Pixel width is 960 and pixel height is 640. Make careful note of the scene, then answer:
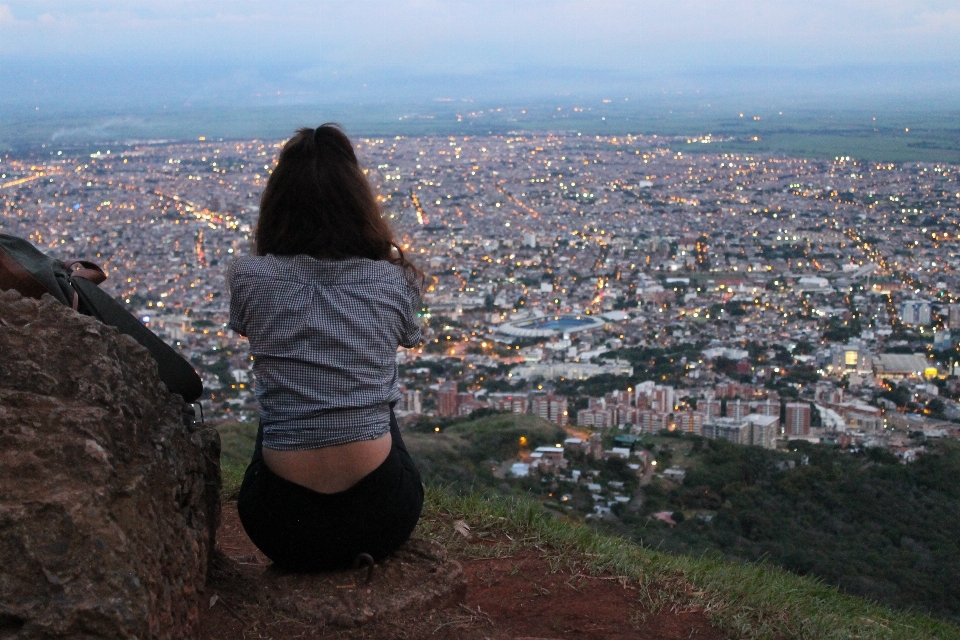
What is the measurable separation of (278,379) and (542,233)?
26988 mm

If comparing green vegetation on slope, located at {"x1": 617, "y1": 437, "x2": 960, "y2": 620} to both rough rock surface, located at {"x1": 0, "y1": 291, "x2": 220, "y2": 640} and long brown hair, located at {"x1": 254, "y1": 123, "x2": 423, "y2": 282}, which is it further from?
rough rock surface, located at {"x1": 0, "y1": 291, "x2": 220, "y2": 640}

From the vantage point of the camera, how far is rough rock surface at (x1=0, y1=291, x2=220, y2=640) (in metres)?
1.82

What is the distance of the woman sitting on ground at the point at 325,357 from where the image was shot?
7.76 ft

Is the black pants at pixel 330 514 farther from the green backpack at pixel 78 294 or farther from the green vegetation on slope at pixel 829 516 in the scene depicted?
the green vegetation on slope at pixel 829 516

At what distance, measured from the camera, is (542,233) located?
29125 mm

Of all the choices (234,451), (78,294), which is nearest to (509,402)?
(234,451)

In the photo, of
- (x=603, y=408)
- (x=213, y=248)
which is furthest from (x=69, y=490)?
(x=213, y=248)

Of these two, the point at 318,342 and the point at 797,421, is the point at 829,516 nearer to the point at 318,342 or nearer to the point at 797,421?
the point at 318,342

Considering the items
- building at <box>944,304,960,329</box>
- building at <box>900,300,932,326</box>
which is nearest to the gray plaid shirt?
building at <box>944,304,960,329</box>

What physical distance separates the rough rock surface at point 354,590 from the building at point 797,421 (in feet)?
31.4


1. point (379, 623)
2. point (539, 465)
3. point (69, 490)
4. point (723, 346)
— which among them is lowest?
point (723, 346)

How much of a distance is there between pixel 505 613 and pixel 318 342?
1.04 m

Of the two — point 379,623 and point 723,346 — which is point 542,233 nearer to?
point 723,346

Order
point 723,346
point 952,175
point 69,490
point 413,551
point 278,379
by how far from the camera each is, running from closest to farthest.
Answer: point 69,490
point 278,379
point 413,551
point 723,346
point 952,175
